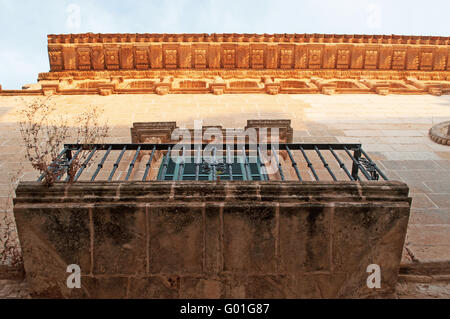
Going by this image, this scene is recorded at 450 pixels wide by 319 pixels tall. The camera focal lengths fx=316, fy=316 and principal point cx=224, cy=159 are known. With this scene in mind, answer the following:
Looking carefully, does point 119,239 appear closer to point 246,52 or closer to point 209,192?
point 209,192

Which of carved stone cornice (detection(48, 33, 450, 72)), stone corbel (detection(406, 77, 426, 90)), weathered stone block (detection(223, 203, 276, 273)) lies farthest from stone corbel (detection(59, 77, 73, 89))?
stone corbel (detection(406, 77, 426, 90))

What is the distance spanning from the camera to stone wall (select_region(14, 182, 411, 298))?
337 cm

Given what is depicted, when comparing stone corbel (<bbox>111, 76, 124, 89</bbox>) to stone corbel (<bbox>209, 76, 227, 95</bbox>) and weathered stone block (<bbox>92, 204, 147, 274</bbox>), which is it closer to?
stone corbel (<bbox>209, 76, 227, 95</bbox>)

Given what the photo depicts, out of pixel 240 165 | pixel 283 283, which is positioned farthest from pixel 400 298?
pixel 240 165

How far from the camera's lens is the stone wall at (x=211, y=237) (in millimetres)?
3367

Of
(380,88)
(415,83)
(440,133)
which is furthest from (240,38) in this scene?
(440,133)

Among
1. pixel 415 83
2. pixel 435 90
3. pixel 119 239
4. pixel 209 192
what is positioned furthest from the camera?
pixel 415 83

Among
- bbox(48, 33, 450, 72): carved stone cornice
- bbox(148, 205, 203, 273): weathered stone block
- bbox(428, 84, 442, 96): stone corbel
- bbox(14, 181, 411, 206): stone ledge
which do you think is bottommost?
bbox(148, 205, 203, 273): weathered stone block

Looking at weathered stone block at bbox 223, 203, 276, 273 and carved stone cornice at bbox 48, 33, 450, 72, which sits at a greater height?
carved stone cornice at bbox 48, 33, 450, 72

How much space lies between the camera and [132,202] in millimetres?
3377

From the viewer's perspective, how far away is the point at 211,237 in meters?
3.43

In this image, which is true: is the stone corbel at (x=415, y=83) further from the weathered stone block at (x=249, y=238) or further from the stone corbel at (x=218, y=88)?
the weathered stone block at (x=249, y=238)

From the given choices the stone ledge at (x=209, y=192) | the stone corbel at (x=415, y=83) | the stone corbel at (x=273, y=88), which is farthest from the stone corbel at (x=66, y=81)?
the stone corbel at (x=415, y=83)
